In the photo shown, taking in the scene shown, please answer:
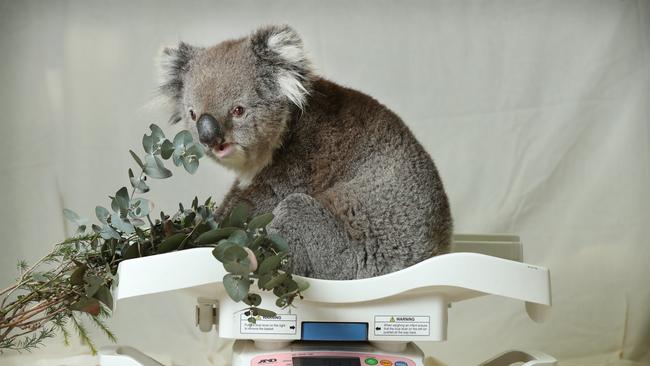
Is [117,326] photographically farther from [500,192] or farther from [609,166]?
[609,166]

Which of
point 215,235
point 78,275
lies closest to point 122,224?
point 78,275

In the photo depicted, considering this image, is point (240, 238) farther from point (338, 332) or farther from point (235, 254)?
point (338, 332)

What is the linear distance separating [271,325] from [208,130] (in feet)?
1.90

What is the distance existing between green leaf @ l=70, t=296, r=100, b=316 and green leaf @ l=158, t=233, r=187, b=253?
220 millimetres

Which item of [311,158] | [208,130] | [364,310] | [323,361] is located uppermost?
[208,130]

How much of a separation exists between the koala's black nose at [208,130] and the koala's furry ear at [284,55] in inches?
9.6

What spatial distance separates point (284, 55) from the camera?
8.09ft

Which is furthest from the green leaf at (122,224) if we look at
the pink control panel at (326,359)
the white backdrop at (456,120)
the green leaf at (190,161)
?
the white backdrop at (456,120)

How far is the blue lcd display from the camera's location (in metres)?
2.19

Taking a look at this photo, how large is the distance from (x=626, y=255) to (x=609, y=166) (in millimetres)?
476

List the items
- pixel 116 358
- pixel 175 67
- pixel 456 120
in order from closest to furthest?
pixel 116 358
pixel 175 67
pixel 456 120

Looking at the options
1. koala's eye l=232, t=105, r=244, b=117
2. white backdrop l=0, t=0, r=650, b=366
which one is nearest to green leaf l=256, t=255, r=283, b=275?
koala's eye l=232, t=105, r=244, b=117

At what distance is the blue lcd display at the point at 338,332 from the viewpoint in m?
2.19

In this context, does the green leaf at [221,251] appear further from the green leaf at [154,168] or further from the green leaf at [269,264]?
the green leaf at [154,168]
